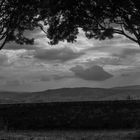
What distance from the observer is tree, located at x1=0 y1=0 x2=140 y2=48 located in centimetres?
1853

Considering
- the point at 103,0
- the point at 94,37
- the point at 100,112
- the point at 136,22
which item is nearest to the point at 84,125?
the point at 100,112

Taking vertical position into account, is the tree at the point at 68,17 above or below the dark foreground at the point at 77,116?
above

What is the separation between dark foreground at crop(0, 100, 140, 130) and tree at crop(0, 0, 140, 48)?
155 inches

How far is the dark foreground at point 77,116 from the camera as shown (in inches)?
926

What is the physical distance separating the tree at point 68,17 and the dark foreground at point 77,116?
394 cm

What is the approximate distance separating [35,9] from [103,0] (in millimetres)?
4230

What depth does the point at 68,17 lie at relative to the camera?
65.5ft

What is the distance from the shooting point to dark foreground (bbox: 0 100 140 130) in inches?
926

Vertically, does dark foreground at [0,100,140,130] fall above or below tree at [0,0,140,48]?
below

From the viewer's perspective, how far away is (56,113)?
23.9 m

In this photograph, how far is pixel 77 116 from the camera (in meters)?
23.7

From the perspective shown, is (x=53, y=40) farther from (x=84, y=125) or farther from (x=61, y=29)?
(x=84, y=125)

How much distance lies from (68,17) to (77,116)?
21.3 ft

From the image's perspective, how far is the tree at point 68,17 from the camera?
1853cm
